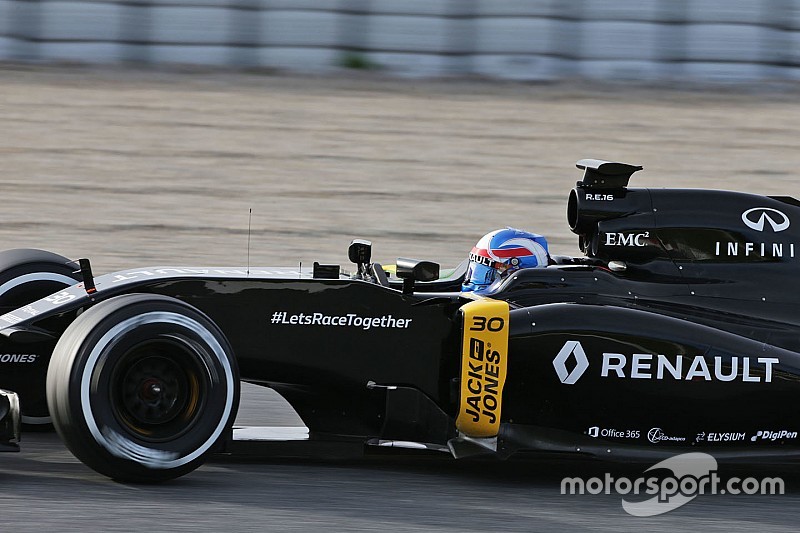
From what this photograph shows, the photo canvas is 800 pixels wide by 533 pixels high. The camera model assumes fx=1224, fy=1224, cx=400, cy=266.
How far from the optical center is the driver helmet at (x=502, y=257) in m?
6.02

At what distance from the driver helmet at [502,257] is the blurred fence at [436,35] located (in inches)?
358

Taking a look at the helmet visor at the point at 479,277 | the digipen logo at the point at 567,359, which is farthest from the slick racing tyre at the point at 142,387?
the helmet visor at the point at 479,277

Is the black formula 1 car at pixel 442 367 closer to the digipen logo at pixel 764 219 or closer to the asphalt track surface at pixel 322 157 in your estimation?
the asphalt track surface at pixel 322 157

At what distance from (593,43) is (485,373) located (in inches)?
411

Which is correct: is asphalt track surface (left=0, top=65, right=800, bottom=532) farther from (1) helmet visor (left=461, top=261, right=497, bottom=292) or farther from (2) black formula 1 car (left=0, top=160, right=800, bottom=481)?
(1) helmet visor (left=461, top=261, right=497, bottom=292)

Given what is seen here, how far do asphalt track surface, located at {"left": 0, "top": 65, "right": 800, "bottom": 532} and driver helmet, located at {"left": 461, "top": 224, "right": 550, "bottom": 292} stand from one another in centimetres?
94

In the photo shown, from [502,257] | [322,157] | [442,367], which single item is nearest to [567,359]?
[442,367]

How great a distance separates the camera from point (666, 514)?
16.4 ft

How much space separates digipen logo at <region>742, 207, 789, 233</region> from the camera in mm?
6234

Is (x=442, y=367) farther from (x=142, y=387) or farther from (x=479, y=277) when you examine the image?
(x=142, y=387)

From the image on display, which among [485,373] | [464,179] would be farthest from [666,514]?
[464,179]

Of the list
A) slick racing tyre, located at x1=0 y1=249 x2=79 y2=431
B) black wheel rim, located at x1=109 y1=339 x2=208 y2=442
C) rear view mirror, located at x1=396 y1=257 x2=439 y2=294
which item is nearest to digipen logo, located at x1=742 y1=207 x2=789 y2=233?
rear view mirror, located at x1=396 y1=257 x2=439 y2=294

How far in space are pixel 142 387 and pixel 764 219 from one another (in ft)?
10.7

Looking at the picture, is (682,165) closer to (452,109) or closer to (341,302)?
(452,109)
